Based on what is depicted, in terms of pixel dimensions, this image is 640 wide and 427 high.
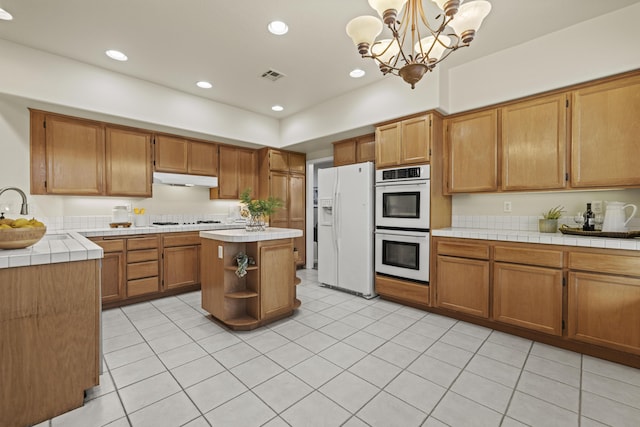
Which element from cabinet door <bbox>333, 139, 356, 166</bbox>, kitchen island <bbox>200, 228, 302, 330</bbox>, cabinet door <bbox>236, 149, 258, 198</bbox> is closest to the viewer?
kitchen island <bbox>200, 228, 302, 330</bbox>

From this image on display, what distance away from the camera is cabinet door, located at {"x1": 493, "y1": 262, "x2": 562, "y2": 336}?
2.42 m

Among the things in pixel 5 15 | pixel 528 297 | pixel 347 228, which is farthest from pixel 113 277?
pixel 528 297

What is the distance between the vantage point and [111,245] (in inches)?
132

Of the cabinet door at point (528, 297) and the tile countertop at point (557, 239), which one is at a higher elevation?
the tile countertop at point (557, 239)

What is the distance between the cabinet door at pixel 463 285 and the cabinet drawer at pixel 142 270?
356cm

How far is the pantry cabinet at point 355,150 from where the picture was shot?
4.08 metres

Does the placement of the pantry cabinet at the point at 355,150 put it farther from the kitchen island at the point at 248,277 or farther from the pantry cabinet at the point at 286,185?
the kitchen island at the point at 248,277

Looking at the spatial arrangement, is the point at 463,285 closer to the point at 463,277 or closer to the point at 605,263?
the point at 463,277

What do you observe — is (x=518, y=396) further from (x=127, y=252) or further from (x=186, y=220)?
(x=186, y=220)

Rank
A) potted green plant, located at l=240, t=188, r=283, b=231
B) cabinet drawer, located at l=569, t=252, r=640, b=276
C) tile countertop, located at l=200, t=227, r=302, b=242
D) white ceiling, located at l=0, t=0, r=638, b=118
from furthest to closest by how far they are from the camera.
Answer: potted green plant, located at l=240, t=188, r=283, b=231
tile countertop, located at l=200, t=227, r=302, b=242
white ceiling, located at l=0, t=0, r=638, b=118
cabinet drawer, located at l=569, t=252, r=640, b=276

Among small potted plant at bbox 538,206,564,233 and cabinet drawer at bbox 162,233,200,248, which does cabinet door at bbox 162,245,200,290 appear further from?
small potted plant at bbox 538,206,564,233

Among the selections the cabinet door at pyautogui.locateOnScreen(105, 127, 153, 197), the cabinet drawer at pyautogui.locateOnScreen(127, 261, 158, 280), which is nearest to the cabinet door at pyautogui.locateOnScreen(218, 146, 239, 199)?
the cabinet door at pyautogui.locateOnScreen(105, 127, 153, 197)

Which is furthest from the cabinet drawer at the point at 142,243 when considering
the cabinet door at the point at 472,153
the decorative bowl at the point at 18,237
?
the cabinet door at the point at 472,153

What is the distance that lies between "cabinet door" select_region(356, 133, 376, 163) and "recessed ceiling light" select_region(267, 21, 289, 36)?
6.31 feet
